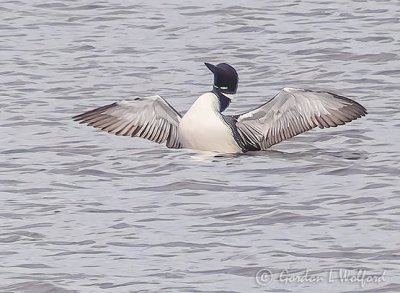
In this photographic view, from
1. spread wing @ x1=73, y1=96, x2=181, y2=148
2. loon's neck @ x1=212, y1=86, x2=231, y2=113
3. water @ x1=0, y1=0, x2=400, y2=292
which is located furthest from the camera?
spread wing @ x1=73, y1=96, x2=181, y2=148

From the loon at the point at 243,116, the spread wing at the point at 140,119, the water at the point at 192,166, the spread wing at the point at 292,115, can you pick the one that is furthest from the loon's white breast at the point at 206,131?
the spread wing at the point at 140,119

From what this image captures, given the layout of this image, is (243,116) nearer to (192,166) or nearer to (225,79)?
(225,79)

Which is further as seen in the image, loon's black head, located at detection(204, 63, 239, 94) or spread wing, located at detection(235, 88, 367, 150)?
loon's black head, located at detection(204, 63, 239, 94)

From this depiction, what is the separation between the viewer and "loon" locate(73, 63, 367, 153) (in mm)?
18766

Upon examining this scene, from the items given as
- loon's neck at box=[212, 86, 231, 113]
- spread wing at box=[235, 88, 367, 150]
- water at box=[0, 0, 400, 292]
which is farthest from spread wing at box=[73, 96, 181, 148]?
spread wing at box=[235, 88, 367, 150]

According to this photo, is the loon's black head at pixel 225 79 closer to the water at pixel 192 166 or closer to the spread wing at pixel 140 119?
the spread wing at pixel 140 119

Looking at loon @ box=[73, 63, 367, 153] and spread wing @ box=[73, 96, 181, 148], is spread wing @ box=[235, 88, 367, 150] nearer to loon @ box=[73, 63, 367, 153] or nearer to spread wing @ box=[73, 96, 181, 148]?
loon @ box=[73, 63, 367, 153]

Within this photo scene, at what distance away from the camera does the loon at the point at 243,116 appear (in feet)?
61.6

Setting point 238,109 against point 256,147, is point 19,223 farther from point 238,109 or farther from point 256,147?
point 238,109

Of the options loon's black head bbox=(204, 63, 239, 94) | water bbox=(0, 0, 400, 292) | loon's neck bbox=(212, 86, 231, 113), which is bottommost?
water bbox=(0, 0, 400, 292)

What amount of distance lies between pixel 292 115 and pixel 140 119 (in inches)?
65.6

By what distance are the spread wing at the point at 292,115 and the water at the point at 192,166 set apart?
0.21 metres

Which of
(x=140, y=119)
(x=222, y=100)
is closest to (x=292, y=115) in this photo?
(x=222, y=100)

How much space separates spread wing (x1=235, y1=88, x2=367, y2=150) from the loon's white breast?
1.20 ft
